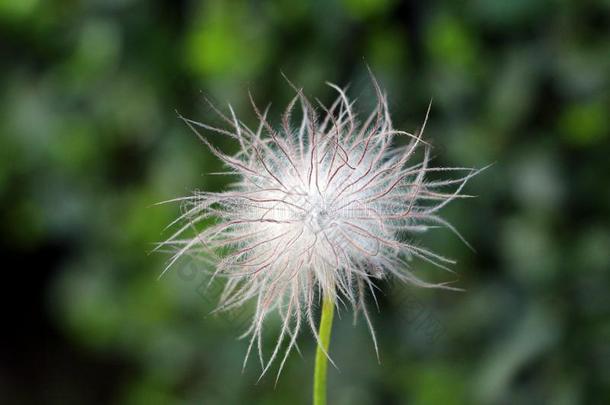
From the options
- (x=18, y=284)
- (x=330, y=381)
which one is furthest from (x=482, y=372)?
(x=18, y=284)

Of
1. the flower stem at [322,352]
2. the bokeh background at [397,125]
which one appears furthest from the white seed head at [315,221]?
the bokeh background at [397,125]

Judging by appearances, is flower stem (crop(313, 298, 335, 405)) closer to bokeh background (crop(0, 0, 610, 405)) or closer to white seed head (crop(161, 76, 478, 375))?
white seed head (crop(161, 76, 478, 375))

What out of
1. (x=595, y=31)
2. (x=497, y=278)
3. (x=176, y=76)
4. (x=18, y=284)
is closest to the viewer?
(x=595, y=31)

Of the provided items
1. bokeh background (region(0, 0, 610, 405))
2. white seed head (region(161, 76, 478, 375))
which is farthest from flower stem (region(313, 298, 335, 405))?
bokeh background (region(0, 0, 610, 405))

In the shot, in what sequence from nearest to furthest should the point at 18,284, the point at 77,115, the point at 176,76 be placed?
the point at 176,76 → the point at 77,115 → the point at 18,284

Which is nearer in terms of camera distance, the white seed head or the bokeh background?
the white seed head

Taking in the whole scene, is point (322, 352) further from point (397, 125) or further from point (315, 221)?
point (397, 125)

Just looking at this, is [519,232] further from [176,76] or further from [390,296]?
[176,76]

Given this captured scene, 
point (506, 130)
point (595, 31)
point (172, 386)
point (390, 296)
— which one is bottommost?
point (172, 386)

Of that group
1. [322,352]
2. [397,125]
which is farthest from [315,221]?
[397,125]

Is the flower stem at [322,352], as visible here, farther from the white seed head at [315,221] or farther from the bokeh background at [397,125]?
the bokeh background at [397,125]
